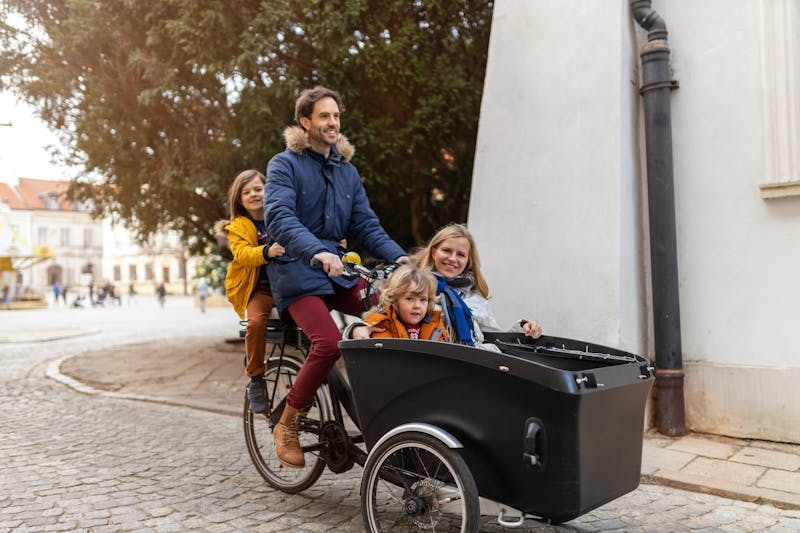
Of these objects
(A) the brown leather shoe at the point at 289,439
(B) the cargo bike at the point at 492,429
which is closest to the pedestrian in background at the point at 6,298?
(A) the brown leather shoe at the point at 289,439

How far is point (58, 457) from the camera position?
15.5 ft

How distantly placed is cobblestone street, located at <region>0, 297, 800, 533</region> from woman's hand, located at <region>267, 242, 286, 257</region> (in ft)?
4.40

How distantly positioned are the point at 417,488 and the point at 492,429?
1.66 ft

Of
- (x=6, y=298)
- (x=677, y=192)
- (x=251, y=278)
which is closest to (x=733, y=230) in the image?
(x=677, y=192)

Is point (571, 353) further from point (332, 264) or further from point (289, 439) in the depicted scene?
point (289, 439)

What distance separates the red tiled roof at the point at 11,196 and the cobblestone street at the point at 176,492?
71.1 metres

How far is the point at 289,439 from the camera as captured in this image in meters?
3.47

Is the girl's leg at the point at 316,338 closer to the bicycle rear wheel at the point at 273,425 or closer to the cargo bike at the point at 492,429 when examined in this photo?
the bicycle rear wheel at the point at 273,425

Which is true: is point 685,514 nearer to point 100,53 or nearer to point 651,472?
point 651,472

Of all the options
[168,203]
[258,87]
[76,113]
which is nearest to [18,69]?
[76,113]

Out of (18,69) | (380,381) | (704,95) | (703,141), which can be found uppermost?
(18,69)

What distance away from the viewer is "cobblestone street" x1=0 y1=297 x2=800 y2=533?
3.36 metres

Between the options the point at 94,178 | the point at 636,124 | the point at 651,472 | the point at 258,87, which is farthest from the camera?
the point at 94,178

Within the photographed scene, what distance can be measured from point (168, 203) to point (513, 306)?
5.73m
